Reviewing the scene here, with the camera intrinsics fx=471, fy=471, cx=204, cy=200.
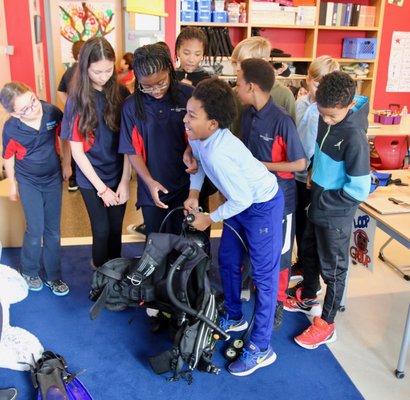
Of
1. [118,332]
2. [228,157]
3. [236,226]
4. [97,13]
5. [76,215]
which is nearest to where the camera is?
[228,157]

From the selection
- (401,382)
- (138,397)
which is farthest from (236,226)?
(401,382)

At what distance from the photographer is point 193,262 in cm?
185

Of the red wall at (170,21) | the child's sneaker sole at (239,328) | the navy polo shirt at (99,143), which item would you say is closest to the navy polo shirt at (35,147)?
the navy polo shirt at (99,143)

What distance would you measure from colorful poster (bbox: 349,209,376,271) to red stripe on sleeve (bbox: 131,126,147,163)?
41.7 inches

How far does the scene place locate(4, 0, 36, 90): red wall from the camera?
406 centimetres

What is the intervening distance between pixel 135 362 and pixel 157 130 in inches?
41.1

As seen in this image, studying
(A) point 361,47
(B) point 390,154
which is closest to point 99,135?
(B) point 390,154

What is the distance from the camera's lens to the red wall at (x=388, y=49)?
19.0 ft

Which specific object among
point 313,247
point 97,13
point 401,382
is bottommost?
point 401,382

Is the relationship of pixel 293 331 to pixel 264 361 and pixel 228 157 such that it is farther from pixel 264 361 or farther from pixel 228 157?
pixel 228 157

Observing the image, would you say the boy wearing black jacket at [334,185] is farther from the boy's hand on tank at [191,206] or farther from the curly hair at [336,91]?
the boy's hand on tank at [191,206]

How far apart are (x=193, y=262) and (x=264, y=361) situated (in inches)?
23.9

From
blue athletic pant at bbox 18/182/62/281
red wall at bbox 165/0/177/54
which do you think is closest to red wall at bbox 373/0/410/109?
red wall at bbox 165/0/177/54

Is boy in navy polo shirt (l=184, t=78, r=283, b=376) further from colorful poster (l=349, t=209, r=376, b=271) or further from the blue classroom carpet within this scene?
colorful poster (l=349, t=209, r=376, b=271)
